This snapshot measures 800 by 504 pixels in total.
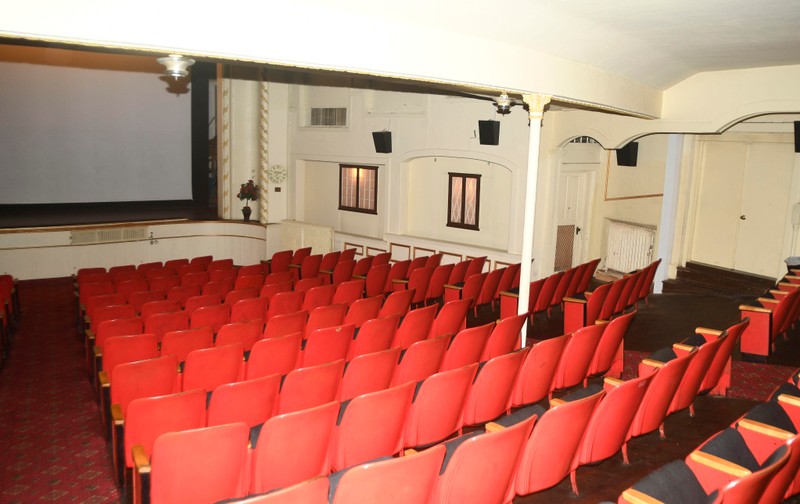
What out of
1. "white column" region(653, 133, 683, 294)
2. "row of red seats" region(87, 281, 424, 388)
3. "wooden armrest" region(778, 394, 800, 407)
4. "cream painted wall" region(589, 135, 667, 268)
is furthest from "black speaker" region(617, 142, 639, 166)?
"wooden armrest" region(778, 394, 800, 407)

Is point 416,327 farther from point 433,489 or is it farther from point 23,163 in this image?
point 23,163

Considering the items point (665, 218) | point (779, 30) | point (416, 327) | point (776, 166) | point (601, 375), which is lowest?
point (601, 375)

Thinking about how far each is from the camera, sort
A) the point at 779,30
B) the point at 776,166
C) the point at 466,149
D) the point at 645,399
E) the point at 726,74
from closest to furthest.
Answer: the point at 645,399, the point at 779,30, the point at 726,74, the point at 776,166, the point at 466,149

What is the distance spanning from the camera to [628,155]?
11.0 meters

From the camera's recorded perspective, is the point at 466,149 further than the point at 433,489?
Yes

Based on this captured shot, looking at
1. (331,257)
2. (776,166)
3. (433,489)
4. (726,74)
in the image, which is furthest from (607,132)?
(433,489)

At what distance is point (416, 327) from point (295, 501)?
345 cm

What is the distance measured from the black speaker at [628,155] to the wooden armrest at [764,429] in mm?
8155

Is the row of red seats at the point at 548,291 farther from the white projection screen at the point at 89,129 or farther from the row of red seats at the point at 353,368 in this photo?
the white projection screen at the point at 89,129

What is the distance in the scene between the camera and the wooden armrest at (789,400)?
3.76 m

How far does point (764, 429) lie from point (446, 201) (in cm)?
873

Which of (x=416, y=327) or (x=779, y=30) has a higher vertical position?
(x=779, y=30)

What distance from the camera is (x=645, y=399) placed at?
3.98m

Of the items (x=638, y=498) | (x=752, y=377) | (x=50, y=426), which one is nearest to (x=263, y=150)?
(x=50, y=426)
